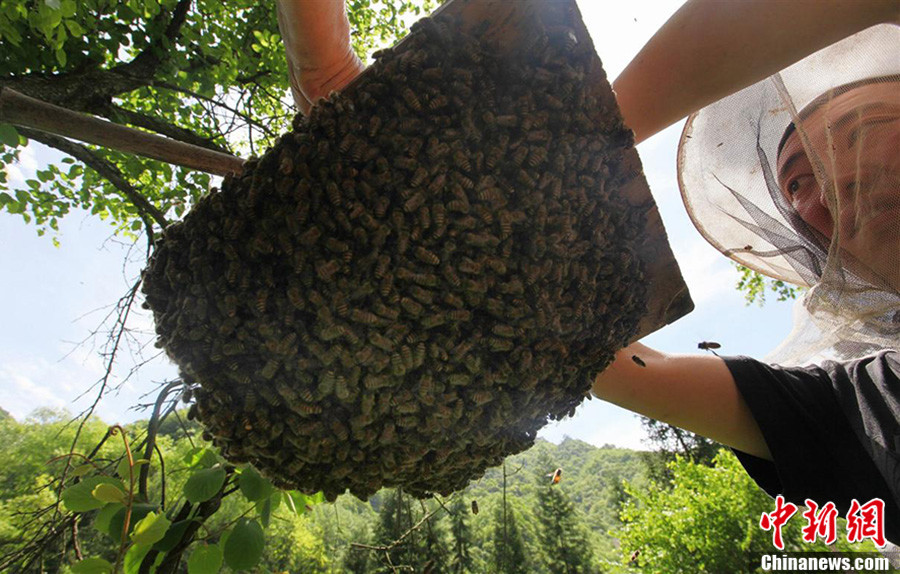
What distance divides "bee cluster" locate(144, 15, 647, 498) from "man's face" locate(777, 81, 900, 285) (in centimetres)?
158

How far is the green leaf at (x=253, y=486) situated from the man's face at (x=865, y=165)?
9.24 ft

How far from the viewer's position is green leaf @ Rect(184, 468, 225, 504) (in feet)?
6.39

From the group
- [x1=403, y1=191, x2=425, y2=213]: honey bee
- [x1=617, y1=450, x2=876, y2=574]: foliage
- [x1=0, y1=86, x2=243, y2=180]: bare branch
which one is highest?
[x1=0, y1=86, x2=243, y2=180]: bare branch

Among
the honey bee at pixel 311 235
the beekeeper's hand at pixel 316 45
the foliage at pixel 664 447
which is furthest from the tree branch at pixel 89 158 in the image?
the foliage at pixel 664 447

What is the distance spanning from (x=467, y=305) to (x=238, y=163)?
3.04 ft

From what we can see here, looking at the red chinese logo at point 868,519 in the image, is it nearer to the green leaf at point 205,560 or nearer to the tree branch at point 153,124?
the green leaf at point 205,560

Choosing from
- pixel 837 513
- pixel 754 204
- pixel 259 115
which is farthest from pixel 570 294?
pixel 259 115

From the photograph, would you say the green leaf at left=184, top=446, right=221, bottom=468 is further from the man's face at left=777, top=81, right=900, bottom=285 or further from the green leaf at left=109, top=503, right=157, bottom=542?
the man's face at left=777, top=81, right=900, bottom=285

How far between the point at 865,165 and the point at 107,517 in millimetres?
3629

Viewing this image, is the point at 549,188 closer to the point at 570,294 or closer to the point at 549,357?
the point at 570,294

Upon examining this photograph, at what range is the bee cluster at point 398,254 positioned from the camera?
1113 mm

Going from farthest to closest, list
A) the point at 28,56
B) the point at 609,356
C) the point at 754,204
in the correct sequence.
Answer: the point at 28,56, the point at 754,204, the point at 609,356

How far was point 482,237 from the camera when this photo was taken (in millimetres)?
1133

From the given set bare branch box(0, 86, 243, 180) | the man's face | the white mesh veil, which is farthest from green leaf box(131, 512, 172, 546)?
the man's face
